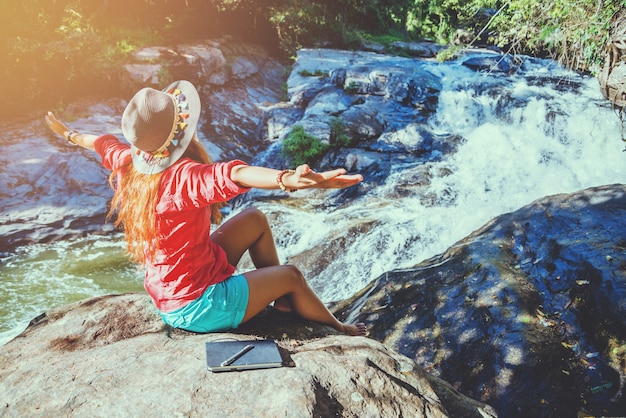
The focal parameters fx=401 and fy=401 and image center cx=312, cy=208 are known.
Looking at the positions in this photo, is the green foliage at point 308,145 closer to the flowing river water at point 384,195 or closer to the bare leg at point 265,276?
the flowing river water at point 384,195

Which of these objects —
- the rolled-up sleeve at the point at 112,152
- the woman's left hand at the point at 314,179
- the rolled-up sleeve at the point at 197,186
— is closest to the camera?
the woman's left hand at the point at 314,179

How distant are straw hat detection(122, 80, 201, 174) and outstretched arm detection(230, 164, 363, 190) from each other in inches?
22.3

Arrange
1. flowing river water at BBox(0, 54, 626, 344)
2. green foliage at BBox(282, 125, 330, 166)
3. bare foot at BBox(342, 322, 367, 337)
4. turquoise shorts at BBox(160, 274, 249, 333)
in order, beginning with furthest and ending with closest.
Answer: green foliage at BBox(282, 125, 330, 166), flowing river water at BBox(0, 54, 626, 344), bare foot at BBox(342, 322, 367, 337), turquoise shorts at BBox(160, 274, 249, 333)

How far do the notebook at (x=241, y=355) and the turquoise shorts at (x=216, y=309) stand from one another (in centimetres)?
28

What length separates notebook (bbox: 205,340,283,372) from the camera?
2.08 meters

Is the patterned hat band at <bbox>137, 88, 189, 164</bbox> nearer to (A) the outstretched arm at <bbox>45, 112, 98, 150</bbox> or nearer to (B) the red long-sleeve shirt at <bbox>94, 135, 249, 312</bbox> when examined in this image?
(B) the red long-sleeve shirt at <bbox>94, 135, 249, 312</bbox>

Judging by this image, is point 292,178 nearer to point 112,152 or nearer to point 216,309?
point 216,309

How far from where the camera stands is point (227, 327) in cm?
263

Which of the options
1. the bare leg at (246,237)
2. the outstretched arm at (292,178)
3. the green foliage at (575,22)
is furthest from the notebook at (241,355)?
the green foliage at (575,22)

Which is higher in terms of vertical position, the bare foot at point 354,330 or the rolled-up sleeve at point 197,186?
the rolled-up sleeve at point 197,186

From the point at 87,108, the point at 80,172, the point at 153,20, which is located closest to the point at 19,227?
the point at 80,172

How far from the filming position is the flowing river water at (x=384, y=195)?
21.1 feet

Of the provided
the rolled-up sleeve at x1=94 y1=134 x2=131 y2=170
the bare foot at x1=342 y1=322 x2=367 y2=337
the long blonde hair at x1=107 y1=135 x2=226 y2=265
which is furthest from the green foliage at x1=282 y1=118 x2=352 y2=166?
the long blonde hair at x1=107 y1=135 x2=226 y2=265

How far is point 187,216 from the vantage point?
7.86ft
